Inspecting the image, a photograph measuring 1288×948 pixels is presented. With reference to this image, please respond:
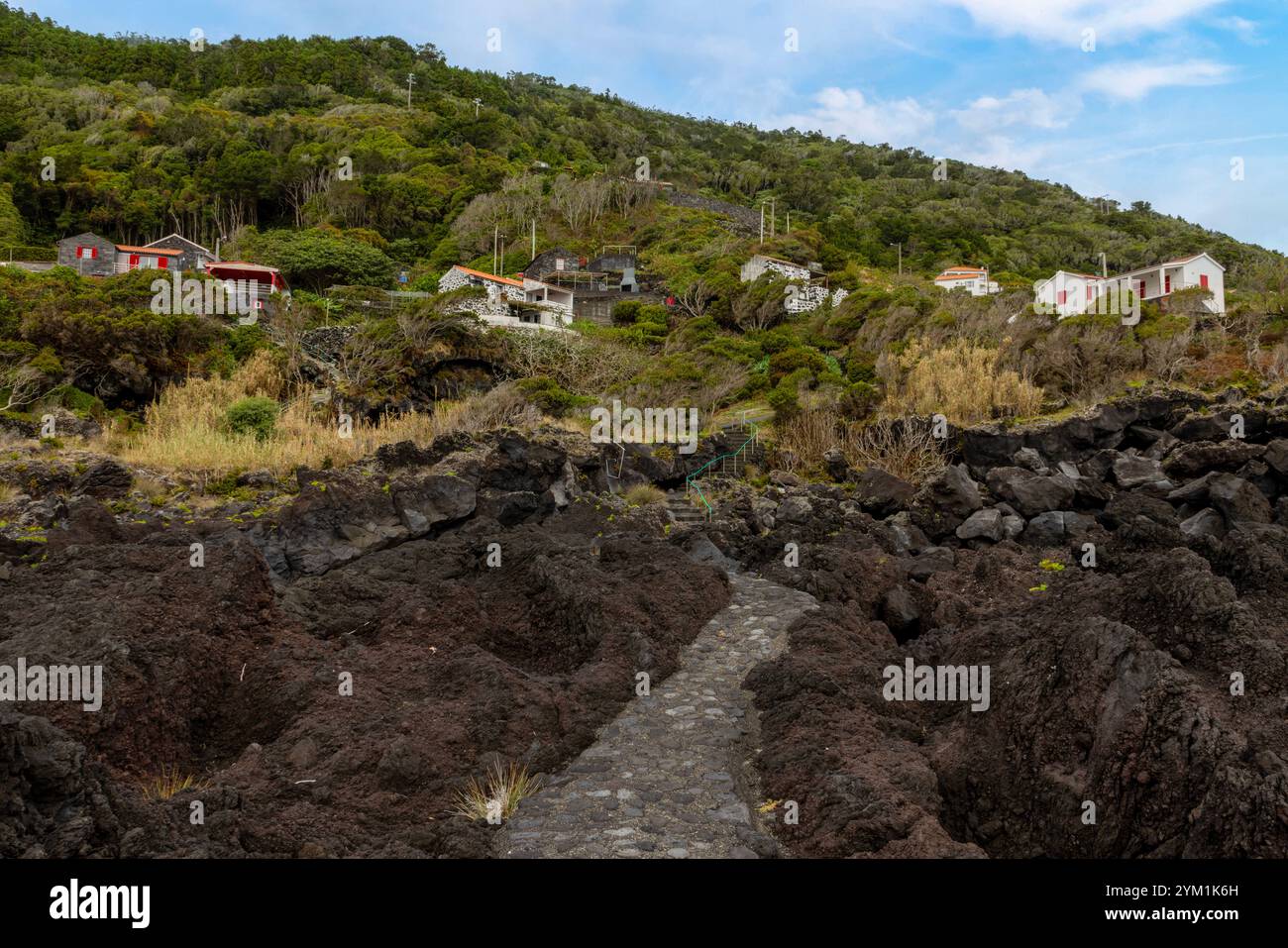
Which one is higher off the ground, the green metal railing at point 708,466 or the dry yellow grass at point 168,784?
the green metal railing at point 708,466

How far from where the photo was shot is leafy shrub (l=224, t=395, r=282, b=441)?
17172mm

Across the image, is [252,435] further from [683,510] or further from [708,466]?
[708,466]

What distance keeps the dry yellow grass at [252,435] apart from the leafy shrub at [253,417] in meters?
0.20

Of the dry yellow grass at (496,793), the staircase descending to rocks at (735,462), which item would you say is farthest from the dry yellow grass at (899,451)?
the dry yellow grass at (496,793)

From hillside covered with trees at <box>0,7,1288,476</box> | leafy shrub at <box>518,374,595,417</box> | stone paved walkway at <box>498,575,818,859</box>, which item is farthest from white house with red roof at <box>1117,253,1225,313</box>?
stone paved walkway at <box>498,575,818,859</box>

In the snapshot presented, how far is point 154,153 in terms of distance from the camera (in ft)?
213

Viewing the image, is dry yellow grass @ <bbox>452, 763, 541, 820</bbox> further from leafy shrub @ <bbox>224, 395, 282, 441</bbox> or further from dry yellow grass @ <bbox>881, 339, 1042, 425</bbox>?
dry yellow grass @ <bbox>881, 339, 1042, 425</bbox>

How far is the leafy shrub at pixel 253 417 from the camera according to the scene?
1717cm

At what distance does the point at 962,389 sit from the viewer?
1902 centimetres

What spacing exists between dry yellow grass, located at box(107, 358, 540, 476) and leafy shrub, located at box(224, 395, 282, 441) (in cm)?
20

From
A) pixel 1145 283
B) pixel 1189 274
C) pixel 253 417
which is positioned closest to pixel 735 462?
pixel 253 417

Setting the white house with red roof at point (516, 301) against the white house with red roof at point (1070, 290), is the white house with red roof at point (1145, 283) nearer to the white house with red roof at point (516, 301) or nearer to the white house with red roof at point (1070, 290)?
the white house with red roof at point (1070, 290)

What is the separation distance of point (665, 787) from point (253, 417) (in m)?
15.2

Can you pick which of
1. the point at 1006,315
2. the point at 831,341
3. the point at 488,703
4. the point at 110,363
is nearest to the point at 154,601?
the point at 488,703
